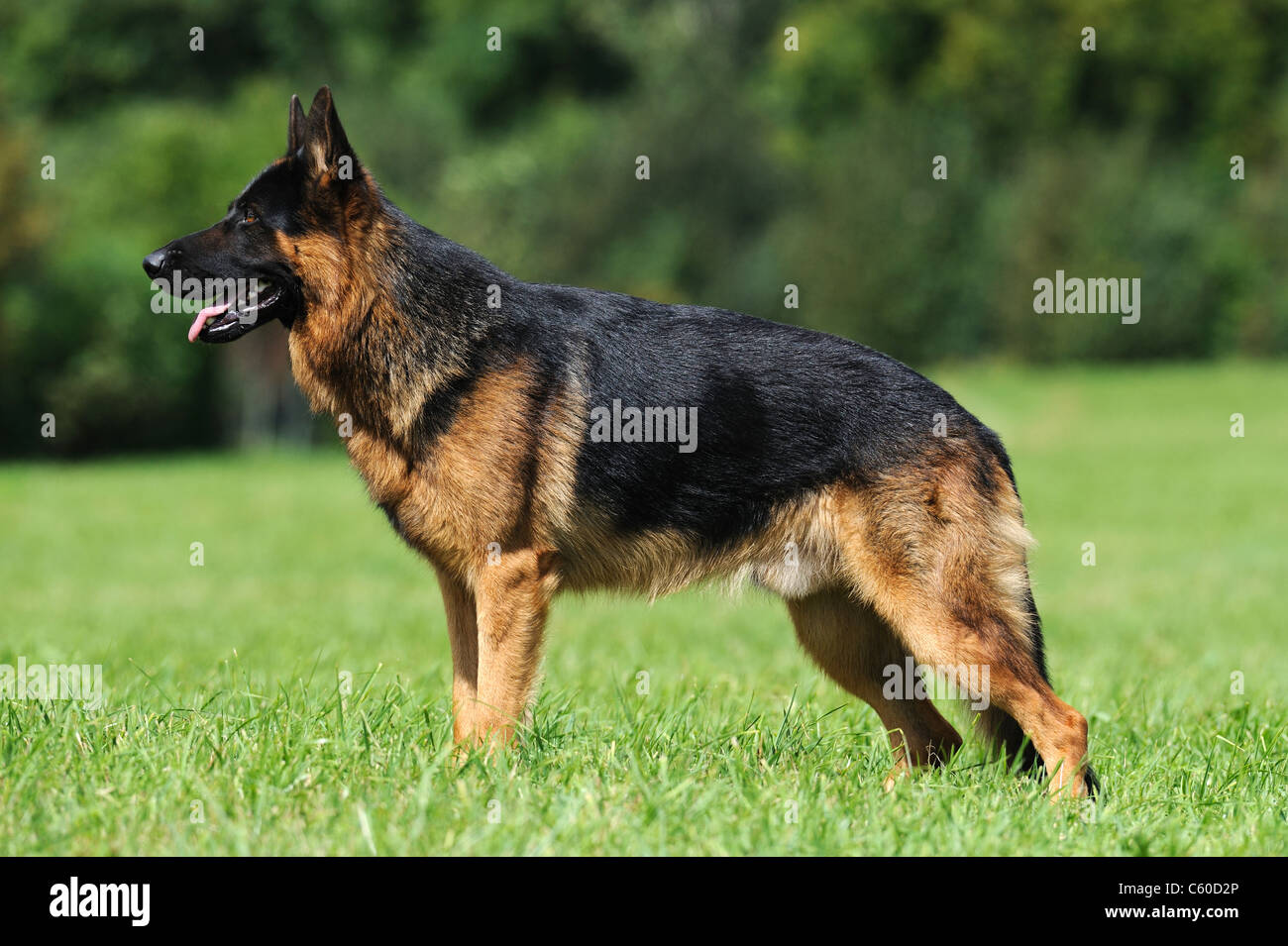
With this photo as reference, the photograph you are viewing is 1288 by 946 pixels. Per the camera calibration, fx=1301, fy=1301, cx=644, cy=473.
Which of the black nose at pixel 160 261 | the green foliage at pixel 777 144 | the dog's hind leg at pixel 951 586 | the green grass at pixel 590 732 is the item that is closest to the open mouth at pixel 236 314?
the black nose at pixel 160 261

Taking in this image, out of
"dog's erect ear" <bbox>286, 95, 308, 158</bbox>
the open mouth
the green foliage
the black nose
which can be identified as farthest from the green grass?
the green foliage

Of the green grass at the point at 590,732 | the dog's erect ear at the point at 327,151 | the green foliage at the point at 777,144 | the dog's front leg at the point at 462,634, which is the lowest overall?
the green grass at the point at 590,732

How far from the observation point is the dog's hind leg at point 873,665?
4914 millimetres

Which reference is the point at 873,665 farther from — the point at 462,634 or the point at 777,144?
the point at 777,144

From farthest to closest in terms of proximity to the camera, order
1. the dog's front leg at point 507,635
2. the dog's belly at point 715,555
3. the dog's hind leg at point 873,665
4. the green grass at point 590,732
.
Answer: the dog's hind leg at point 873,665, the dog's belly at point 715,555, the dog's front leg at point 507,635, the green grass at point 590,732

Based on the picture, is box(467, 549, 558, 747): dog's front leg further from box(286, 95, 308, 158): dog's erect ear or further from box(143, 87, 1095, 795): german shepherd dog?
box(286, 95, 308, 158): dog's erect ear

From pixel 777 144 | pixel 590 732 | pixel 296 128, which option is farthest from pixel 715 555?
pixel 777 144

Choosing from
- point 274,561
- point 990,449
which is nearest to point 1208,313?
point 274,561

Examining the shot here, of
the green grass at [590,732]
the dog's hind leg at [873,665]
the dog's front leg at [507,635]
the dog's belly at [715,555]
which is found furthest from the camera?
the dog's hind leg at [873,665]

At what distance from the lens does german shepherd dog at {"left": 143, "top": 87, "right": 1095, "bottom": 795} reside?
4430mm

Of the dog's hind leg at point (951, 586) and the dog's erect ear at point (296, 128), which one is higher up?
the dog's erect ear at point (296, 128)

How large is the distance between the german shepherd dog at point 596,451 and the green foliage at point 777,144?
2876 centimetres

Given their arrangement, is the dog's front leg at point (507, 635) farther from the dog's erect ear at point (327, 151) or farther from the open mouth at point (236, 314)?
the dog's erect ear at point (327, 151)
